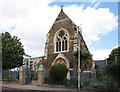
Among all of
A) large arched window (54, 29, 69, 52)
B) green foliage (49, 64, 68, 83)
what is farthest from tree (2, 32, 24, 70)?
green foliage (49, 64, 68, 83)

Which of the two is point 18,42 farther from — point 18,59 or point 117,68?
point 117,68

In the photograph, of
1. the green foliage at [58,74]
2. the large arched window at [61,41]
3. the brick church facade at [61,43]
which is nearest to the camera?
the green foliage at [58,74]

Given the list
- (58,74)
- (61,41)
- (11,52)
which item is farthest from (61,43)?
(58,74)

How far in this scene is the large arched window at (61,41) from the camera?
25.9 m

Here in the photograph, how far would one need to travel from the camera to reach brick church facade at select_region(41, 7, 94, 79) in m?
24.4

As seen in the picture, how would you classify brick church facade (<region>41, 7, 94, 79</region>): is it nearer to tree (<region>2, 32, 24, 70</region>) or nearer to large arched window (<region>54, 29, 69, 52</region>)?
large arched window (<region>54, 29, 69, 52</region>)

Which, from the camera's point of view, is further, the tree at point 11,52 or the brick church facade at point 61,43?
the tree at point 11,52

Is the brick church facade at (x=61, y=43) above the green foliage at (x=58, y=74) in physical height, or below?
above

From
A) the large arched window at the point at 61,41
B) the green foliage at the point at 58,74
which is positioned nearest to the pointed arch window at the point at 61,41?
the large arched window at the point at 61,41

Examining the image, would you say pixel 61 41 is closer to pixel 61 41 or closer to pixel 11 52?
pixel 61 41

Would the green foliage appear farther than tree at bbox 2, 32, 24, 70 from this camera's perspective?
No

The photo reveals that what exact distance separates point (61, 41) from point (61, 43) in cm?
40

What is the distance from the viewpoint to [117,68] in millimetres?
14383

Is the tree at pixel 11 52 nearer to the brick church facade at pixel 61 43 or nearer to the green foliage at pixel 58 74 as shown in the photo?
the brick church facade at pixel 61 43
